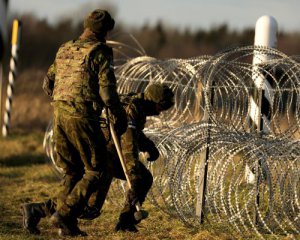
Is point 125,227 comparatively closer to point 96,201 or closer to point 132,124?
point 96,201

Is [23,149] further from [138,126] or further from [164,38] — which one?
[164,38]

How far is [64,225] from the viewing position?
21.4 ft

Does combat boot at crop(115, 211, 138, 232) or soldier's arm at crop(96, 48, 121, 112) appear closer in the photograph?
soldier's arm at crop(96, 48, 121, 112)

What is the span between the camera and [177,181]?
23.5 ft

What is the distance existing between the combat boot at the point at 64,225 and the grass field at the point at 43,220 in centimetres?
28

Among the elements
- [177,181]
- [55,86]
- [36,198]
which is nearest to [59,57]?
[55,86]

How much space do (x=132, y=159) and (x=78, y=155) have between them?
57 centimetres

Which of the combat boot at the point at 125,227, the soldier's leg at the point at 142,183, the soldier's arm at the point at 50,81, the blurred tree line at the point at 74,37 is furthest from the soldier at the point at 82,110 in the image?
the blurred tree line at the point at 74,37

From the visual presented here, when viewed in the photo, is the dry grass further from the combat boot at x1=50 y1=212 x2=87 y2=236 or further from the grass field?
the combat boot at x1=50 y1=212 x2=87 y2=236

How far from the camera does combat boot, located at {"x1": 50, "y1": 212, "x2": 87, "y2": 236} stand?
6.45 meters

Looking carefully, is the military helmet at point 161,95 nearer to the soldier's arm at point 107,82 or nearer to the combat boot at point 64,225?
the soldier's arm at point 107,82

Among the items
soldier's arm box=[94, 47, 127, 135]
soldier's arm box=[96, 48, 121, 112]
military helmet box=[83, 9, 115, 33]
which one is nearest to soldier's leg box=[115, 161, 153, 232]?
soldier's arm box=[94, 47, 127, 135]

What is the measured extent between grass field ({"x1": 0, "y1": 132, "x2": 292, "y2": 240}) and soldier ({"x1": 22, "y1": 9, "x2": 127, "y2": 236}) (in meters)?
0.67

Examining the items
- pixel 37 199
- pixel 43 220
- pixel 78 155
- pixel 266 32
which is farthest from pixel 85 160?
pixel 266 32
